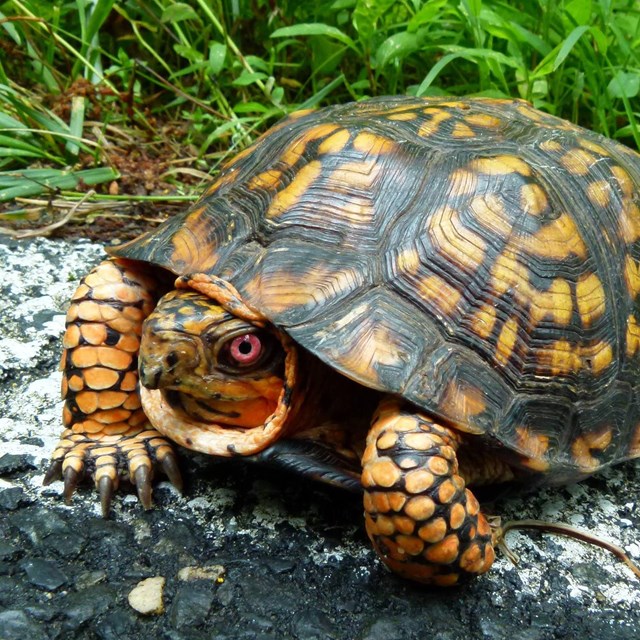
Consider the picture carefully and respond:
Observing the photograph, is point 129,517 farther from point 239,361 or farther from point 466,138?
point 466,138

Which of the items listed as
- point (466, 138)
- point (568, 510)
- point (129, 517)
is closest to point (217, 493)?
point (129, 517)

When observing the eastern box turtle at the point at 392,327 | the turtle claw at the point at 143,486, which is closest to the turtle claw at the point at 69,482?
the eastern box turtle at the point at 392,327

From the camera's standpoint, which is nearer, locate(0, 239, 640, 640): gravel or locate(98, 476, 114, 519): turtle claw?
locate(0, 239, 640, 640): gravel

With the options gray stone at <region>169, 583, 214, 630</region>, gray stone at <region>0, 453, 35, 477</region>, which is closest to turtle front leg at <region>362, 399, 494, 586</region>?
gray stone at <region>169, 583, 214, 630</region>

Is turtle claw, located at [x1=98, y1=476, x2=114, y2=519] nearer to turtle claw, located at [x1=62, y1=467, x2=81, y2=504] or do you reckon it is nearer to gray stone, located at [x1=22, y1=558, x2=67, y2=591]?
turtle claw, located at [x1=62, y1=467, x2=81, y2=504]

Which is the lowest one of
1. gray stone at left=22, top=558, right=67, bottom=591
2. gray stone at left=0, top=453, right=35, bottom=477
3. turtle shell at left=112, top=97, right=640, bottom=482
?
gray stone at left=0, top=453, right=35, bottom=477

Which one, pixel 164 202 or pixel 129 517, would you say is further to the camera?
pixel 164 202

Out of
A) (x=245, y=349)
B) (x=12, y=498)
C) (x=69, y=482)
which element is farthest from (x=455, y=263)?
(x=12, y=498)
